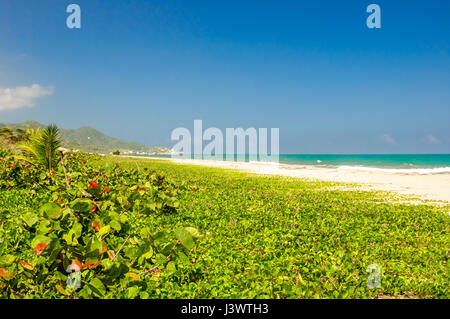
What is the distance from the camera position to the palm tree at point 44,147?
1055 centimetres

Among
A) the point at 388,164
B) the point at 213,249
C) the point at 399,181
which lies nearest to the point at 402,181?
the point at 399,181

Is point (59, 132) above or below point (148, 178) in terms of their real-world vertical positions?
above

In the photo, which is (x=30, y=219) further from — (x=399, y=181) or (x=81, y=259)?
(x=399, y=181)

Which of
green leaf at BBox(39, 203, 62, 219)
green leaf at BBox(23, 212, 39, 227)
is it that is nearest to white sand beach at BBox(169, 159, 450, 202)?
green leaf at BBox(39, 203, 62, 219)

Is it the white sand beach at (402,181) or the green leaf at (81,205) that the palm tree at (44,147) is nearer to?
the green leaf at (81,205)

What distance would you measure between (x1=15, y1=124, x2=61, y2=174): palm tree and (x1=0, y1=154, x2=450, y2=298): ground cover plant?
6.56ft

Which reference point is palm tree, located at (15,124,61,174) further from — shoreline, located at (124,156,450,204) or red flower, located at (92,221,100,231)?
shoreline, located at (124,156,450,204)

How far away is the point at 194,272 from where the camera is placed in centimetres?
407

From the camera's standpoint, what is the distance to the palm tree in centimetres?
1055
